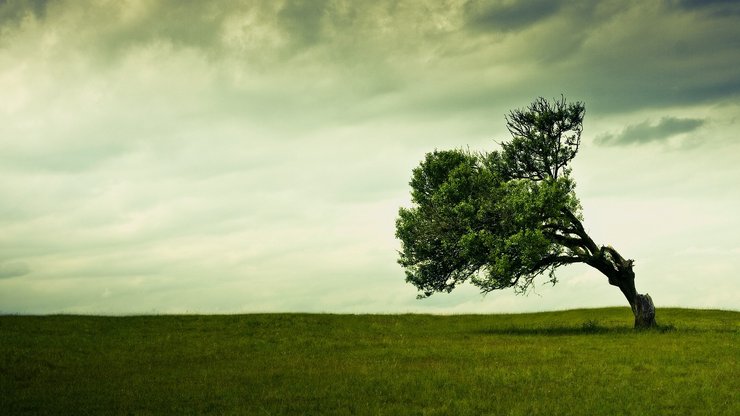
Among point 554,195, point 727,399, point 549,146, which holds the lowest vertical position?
point 727,399

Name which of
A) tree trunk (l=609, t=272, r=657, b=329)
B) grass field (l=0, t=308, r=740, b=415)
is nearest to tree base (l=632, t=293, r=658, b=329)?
tree trunk (l=609, t=272, r=657, b=329)

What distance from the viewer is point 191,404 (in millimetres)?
20344

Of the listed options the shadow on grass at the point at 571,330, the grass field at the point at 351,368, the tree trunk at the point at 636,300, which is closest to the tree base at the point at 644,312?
the tree trunk at the point at 636,300

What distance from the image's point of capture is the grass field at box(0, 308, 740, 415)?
66.0 ft

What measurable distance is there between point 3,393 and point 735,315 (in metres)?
64.4

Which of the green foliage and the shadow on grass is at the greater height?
the green foliage

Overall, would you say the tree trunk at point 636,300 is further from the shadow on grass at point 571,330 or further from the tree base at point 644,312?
the shadow on grass at point 571,330

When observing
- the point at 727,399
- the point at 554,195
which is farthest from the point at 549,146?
the point at 727,399

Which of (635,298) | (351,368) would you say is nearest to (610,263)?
(635,298)

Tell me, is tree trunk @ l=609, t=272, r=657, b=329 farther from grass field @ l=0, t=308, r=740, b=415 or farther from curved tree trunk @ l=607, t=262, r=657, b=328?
grass field @ l=0, t=308, r=740, b=415

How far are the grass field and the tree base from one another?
67.7 inches

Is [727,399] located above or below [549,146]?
below

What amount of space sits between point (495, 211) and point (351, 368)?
19864 mm

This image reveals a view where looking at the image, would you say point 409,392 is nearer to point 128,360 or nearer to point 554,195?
point 128,360
